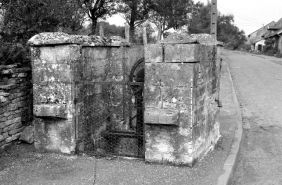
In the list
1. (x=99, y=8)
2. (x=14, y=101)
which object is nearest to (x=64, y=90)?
(x=14, y=101)

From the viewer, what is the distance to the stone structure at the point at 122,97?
5.24 meters

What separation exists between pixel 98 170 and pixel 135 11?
895 inches

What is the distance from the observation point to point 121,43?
7.18 meters

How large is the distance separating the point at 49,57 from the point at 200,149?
9.56 feet

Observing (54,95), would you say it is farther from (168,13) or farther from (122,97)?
(168,13)

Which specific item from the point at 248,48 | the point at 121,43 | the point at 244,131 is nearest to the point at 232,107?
the point at 244,131

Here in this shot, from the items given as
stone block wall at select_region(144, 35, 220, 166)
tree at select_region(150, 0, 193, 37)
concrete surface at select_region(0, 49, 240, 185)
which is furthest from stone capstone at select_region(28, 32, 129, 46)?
tree at select_region(150, 0, 193, 37)

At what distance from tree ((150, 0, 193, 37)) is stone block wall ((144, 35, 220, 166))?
877 inches

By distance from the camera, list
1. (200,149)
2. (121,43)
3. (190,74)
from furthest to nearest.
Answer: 1. (121,43)
2. (200,149)
3. (190,74)

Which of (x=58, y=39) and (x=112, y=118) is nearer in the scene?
(x=58, y=39)

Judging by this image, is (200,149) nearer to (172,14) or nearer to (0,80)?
(0,80)

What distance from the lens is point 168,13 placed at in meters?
28.1

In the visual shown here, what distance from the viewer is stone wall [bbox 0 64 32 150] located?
19.4 ft

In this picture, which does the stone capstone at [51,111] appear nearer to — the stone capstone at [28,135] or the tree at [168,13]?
the stone capstone at [28,135]
